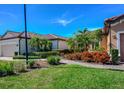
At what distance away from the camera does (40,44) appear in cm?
3206

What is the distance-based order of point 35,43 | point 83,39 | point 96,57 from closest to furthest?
point 96,57 < point 83,39 < point 35,43

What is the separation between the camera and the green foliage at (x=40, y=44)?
3051cm

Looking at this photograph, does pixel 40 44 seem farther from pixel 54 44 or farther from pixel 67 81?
pixel 67 81

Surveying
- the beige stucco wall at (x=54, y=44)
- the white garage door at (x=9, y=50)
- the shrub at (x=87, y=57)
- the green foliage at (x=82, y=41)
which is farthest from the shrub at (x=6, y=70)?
the beige stucco wall at (x=54, y=44)

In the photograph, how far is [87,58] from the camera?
17859mm

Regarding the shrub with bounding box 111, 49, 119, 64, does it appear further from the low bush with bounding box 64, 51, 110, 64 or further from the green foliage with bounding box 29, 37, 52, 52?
the green foliage with bounding box 29, 37, 52, 52

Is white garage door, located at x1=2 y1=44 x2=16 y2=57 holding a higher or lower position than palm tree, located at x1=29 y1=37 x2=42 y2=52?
lower

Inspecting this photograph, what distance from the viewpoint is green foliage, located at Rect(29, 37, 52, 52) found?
100 feet

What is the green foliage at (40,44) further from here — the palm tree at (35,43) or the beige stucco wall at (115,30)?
the beige stucco wall at (115,30)

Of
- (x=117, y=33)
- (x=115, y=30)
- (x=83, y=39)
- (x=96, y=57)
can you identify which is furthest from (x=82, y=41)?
(x=96, y=57)

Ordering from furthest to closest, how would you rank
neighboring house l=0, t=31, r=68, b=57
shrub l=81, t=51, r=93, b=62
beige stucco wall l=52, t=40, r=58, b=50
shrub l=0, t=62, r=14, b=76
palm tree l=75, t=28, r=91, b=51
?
beige stucco wall l=52, t=40, r=58, b=50
palm tree l=75, t=28, r=91, b=51
neighboring house l=0, t=31, r=68, b=57
shrub l=81, t=51, r=93, b=62
shrub l=0, t=62, r=14, b=76

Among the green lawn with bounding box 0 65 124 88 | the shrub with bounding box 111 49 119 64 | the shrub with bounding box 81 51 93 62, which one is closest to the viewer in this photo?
the green lawn with bounding box 0 65 124 88

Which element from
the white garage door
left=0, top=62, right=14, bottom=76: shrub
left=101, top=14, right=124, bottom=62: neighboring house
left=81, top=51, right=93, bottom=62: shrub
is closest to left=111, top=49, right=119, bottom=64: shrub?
left=101, top=14, right=124, bottom=62: neighboring house
